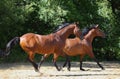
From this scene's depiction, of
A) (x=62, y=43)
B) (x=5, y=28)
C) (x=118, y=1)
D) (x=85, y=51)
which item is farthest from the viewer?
(x=118, y=1)

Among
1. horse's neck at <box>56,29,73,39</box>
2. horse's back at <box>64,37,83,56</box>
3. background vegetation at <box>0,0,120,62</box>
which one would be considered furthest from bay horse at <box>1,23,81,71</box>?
background vegetation at <box>0,0,120,62</box>

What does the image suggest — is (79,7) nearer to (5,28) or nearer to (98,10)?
(98,10)

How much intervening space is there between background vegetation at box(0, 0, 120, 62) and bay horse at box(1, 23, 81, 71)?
214 inches

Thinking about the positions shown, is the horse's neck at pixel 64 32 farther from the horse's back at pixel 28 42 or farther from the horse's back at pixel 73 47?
the horse's back at pixel 73 47

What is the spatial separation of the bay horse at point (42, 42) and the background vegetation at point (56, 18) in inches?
214

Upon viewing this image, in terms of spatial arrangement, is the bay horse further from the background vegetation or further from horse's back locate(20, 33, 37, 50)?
the background vegetation

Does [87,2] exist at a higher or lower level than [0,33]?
higher

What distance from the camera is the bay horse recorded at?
477 inches

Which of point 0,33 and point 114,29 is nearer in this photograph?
point 0,33

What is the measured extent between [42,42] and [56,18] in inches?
259

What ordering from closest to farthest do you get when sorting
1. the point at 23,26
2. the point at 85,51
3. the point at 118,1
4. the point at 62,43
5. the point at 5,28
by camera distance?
the point at 62,43 < the point at 85,51 < the point at 5,28 < the point at 23,26 < the point at 118,1

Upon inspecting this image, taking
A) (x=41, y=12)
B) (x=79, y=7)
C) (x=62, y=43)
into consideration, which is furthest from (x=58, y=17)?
(x=62, y=43)

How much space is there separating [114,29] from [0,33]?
6223 mm

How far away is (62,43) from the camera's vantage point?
12633 millimetres
